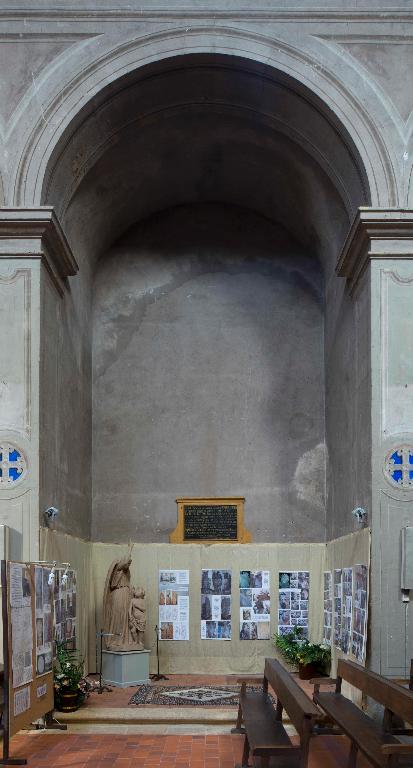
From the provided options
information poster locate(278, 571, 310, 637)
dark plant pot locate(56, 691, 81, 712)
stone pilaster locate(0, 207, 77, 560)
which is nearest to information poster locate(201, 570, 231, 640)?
information poster locate(278, 571, 310, 637)

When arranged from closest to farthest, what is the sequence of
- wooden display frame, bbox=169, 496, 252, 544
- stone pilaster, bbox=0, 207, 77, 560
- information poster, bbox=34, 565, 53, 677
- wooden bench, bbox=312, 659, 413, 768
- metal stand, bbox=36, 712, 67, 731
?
wooden bench, bbox=312, 659, 413, 768, information poster, bbox=34, 565, 53, 677, metal stand, bbox=36, 712, 67, 731, stone pilaster, bbox=0, 207, 77, 560, wooden display frame, bbox=169, 496, 252, 544

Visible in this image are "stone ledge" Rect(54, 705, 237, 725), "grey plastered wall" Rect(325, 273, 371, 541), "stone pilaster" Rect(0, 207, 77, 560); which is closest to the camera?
"stone ledge" Rect(54, 705, 237, 725)

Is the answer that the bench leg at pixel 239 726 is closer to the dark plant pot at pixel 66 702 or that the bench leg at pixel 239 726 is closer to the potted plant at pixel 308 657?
the dark plant pot at pixel 66 702

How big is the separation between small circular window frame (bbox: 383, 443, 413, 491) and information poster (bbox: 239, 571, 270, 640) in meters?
4.60

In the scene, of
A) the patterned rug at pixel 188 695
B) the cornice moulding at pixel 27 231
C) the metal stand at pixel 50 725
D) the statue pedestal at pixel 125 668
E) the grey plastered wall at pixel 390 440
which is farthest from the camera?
the statue pedestal at pixel 125 668

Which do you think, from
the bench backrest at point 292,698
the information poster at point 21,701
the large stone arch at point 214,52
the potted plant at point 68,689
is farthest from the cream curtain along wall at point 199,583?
the large stone arch at point 214,52

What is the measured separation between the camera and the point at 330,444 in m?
15.0

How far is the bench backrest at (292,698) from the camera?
658 centimetres

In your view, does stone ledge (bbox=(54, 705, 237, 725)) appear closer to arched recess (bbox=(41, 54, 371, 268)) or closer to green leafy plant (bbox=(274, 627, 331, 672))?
green leafy plant (bbox=(274, 627, 331, 672))

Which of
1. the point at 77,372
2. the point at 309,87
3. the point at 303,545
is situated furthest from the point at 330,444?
the point at 309,87

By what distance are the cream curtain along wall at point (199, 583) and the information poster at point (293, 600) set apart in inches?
3.2

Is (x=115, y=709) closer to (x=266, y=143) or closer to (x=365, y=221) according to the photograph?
(x=365, y=221)

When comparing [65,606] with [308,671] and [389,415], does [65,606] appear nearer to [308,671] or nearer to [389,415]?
[308,671]

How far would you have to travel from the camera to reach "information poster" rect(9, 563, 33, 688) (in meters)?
8.09
